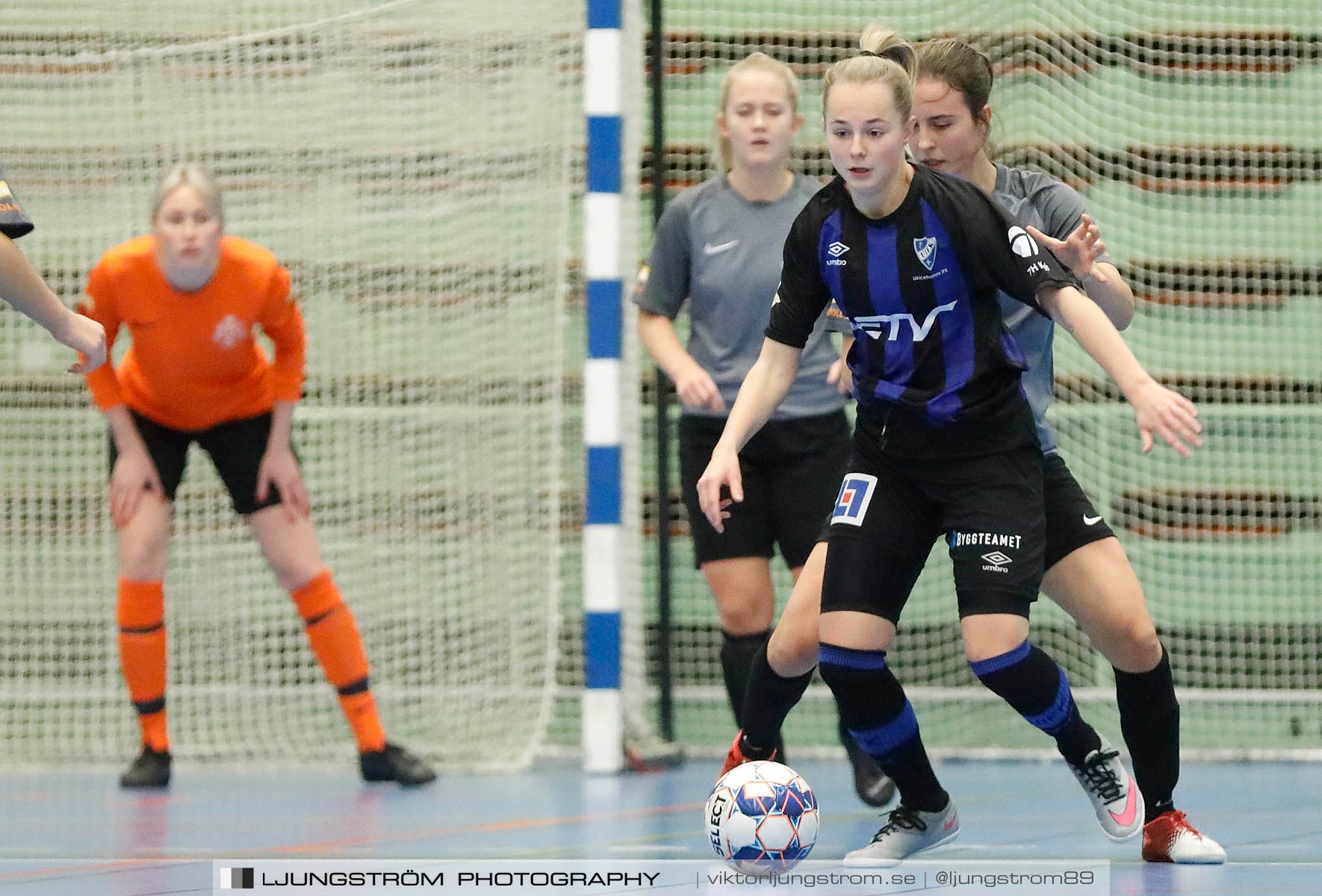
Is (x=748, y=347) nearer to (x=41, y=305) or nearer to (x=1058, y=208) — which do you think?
(x=1058, y=208)

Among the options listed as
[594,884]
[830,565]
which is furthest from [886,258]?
[594,884]

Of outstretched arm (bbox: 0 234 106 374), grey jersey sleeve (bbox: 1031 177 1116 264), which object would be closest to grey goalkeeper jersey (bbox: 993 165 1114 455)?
grey jersey sleeve (bbox: 1031 177 1116 264)

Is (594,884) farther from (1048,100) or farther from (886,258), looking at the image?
(1048,100)

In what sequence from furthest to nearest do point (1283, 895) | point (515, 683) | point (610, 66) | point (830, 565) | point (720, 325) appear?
point (515, 683), point (610, 66), point (720, 325), point (830, 565), point (1283, 895)

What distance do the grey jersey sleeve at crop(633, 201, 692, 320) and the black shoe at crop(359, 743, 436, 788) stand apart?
1.42m

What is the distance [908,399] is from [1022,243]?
1.11 ft

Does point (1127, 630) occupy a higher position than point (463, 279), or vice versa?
point (463, 279)

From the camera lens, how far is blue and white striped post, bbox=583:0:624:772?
514 cm

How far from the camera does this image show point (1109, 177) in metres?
5.78

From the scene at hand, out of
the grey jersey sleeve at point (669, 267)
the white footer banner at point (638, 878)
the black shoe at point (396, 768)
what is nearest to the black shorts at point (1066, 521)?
the white footer banner at point (638, 878)

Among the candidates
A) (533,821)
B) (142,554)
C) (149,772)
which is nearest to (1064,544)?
(533,821)

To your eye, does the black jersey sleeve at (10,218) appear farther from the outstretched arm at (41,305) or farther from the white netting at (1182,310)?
the white netting at (1182,310)

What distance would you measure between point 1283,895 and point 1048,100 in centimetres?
316

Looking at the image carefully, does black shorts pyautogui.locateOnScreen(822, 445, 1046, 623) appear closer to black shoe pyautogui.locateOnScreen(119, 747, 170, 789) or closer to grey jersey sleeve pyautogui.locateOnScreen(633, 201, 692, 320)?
grey jersey sleeve pyautogui.locateOnScreen(633, 201, 692, 320)
